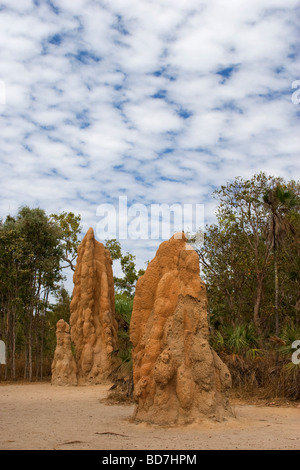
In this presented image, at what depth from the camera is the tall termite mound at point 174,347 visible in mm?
8078

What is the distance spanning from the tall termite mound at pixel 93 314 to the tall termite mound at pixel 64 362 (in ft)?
1.15

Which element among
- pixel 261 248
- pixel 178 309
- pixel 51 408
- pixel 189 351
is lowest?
pixel 51 408

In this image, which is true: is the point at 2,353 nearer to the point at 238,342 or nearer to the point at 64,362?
the point at 64,362

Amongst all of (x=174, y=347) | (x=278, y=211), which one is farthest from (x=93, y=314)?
(x=174, y=347)

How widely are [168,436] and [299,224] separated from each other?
51.8 ft

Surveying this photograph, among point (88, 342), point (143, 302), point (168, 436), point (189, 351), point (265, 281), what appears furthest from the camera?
point (265, 281)

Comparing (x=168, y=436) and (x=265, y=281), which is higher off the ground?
(x=265, y=281)

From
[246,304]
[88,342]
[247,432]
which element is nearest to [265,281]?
[246,304]

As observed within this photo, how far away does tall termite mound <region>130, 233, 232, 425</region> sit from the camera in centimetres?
808

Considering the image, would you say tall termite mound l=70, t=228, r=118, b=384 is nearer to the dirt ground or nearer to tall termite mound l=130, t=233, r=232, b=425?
the dirt ground

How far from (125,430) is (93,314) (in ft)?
35.9

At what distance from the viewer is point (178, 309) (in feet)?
28.2

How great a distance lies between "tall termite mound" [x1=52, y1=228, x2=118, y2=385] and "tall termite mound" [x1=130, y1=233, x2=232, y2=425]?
8340mm
